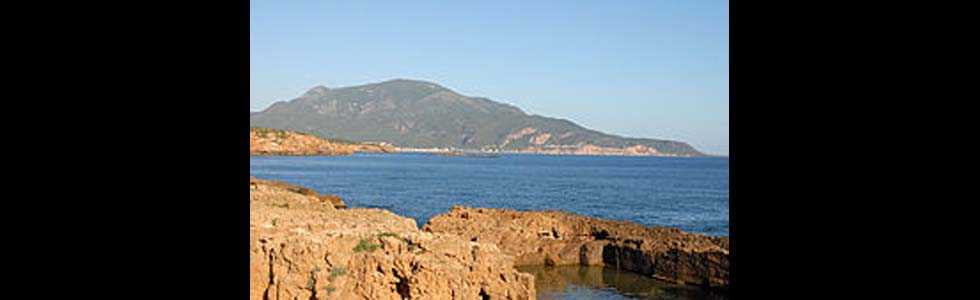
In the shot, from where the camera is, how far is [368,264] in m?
11.1

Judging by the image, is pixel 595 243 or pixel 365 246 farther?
pixel 595 243

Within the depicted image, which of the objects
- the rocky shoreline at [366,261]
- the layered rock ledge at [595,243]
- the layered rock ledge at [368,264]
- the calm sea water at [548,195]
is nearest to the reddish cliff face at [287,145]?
the calm sea water at [548,195]

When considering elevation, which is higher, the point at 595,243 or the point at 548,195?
the point at 595,243

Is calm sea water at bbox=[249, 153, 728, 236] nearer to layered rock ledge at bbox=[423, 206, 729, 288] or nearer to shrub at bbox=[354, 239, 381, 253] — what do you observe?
layered rock ledge at bbox=[423, 206, 729, 288]

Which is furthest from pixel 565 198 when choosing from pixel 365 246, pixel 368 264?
pixel 368 264

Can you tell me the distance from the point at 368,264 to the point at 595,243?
1692 cm

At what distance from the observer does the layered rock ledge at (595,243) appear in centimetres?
2389

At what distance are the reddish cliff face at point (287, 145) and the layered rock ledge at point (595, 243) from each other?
2925 inches

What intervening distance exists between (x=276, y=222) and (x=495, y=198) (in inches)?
2087

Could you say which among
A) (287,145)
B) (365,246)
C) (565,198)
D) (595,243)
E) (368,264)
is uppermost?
(287,145)

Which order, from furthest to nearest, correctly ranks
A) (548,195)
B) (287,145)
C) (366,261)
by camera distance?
(287,145)
(548,195)
(366,261)

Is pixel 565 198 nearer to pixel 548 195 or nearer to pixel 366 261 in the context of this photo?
pixel 548 195
